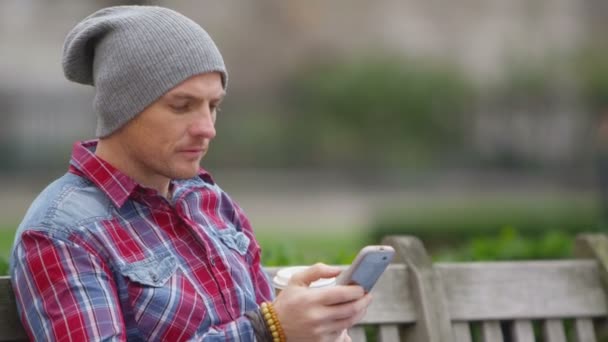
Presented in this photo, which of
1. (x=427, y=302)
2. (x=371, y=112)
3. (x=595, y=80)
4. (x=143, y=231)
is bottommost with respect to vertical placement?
(x=595, y=80)

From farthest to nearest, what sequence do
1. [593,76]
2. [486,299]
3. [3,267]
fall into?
1. [593,76]
2. [486,299]
3. [3,267]

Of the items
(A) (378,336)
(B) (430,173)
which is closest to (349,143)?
(B) (430,173)

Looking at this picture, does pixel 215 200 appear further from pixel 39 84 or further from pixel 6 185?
pixel 39 84

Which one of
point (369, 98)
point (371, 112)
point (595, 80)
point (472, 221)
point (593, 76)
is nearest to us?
point (472, 221)

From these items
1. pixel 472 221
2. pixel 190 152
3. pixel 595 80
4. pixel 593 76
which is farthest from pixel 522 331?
pixel 593 76

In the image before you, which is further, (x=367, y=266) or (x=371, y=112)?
(x=371, y=112)

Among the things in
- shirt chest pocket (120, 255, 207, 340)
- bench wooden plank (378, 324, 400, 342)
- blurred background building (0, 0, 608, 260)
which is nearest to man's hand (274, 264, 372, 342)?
shirt chest pocket (120, 255, 207, 340)

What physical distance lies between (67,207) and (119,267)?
0.56 feet

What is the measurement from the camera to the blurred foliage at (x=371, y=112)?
23.6m

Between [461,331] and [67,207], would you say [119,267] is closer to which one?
[67,207]

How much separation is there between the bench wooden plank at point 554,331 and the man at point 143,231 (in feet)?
2.87

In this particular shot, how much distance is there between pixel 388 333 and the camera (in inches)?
114

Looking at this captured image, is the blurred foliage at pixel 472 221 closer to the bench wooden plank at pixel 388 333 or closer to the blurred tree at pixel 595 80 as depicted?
the bench wooden plank at pixel 388 333

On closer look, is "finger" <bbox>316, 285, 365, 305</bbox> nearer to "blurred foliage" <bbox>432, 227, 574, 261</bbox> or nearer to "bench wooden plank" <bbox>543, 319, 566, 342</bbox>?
"bench wooden plank" <bbox>543, 319, 566, 342</bbox>
